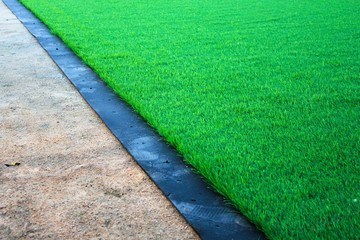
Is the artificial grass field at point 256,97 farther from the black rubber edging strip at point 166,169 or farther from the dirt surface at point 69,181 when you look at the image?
the dirt surface at point 69,181

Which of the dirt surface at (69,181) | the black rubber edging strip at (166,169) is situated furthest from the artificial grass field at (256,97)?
the dirt surface at (69,181)

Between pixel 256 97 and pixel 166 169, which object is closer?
pixel 166 169

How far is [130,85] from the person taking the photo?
397 centimetres

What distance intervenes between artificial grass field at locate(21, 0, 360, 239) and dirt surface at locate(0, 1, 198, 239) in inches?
14.0

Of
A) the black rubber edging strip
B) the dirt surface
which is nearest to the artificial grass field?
the black rubber edging strip

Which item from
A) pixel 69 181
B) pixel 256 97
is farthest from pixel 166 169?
pixel 256 97

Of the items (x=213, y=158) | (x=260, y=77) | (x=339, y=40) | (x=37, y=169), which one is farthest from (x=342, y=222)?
(x=339, y=40)

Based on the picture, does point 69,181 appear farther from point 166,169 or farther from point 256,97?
point 256,97

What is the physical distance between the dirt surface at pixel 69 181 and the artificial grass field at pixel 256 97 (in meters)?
0.36

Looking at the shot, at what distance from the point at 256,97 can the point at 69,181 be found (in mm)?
1750

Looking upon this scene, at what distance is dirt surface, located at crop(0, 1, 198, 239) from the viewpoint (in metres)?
2.08

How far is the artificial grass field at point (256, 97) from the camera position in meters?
2.24

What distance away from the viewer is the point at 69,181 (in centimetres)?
249

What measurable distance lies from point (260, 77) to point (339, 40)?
2111 mm
